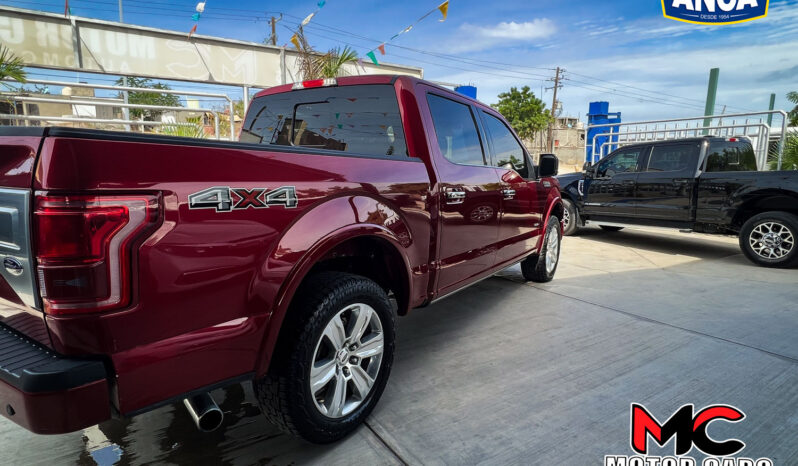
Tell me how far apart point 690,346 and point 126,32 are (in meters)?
12.3

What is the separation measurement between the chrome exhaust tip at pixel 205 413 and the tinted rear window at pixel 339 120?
→ 1.53 metres

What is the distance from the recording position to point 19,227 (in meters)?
1.29

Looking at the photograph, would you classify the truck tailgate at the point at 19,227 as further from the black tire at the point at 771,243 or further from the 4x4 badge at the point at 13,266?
the black tire at the point at 771,243

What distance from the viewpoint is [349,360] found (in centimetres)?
214

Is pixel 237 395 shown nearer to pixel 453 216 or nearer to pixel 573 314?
pixel 453 216

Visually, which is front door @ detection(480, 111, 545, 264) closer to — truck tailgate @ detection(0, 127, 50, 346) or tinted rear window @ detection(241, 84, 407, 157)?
tinted rear window @ detection(241, 84, 407, 157)

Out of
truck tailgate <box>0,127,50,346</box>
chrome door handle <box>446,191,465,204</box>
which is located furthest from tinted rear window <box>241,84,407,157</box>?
truck tailgate <box>0,127,50,346</box>

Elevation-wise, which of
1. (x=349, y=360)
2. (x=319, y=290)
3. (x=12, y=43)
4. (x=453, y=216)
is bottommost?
(x=349, y=360)

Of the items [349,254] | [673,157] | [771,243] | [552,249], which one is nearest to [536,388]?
[349,254]

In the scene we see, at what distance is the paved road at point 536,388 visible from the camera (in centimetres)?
209

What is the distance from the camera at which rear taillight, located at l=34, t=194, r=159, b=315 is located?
1.24 m

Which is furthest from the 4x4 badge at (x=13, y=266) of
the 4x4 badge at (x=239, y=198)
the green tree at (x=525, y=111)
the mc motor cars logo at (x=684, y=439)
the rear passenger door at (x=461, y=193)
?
the green tree at (x=525, y=111)

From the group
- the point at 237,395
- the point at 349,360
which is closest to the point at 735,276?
the point at 349,360

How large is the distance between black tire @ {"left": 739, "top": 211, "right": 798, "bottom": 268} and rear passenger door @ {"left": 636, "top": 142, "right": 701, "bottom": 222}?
2.58ft
